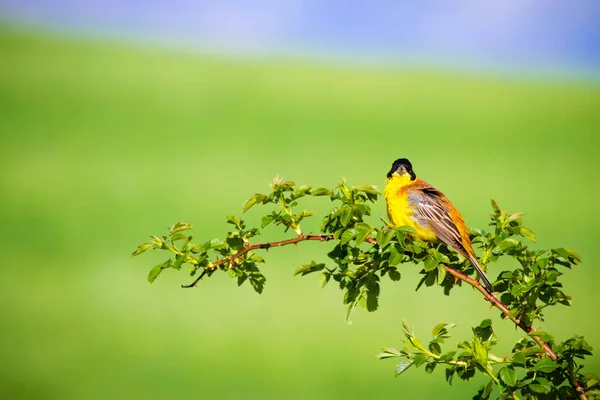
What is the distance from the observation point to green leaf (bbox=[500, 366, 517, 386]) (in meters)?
1.31

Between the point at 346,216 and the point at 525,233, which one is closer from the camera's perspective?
the point at 346,216

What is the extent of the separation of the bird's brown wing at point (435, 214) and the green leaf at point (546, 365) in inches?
35.2

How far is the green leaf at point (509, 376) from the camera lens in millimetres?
1308

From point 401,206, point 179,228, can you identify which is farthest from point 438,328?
point 401,206

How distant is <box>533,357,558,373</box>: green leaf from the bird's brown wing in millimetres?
894

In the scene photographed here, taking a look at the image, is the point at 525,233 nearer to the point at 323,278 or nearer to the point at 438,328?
the point at 438,328

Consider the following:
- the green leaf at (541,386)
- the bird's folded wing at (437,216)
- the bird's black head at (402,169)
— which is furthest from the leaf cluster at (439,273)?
the bird's black head at (402,169)

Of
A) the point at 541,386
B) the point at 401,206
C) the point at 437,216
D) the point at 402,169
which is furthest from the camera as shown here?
the point at 402,169

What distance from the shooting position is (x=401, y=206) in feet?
8.40

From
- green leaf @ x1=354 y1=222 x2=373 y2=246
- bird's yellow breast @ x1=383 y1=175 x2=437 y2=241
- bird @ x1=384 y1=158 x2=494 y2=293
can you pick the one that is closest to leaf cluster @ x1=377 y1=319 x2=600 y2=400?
green leaf @ x1=354 y1=222 x2=373 y2=246

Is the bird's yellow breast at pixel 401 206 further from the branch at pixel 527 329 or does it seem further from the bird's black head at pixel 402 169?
the branch at pixel 527 329

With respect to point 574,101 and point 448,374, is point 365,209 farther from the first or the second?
point 574,101

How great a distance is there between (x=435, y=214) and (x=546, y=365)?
115 centimetres

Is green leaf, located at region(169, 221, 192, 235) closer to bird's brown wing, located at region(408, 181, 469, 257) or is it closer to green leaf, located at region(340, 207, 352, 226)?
green leaf, located at region(340, 207, 352, 226)
